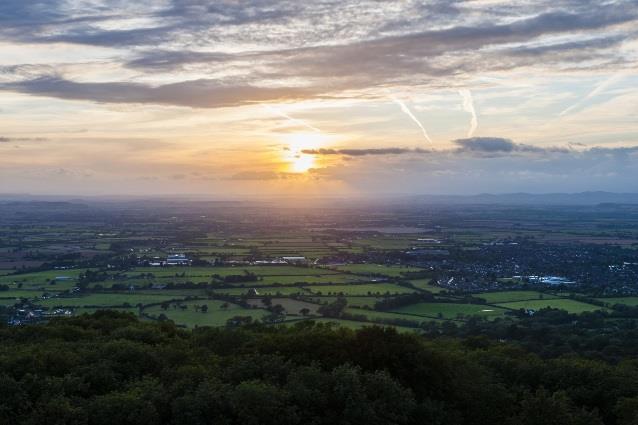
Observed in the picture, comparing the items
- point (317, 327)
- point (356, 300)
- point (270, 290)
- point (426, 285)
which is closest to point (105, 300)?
point (270, 290)

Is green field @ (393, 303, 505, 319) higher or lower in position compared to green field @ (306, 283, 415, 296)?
lower

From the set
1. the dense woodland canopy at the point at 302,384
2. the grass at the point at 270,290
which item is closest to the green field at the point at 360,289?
the grass at the point at 270,290

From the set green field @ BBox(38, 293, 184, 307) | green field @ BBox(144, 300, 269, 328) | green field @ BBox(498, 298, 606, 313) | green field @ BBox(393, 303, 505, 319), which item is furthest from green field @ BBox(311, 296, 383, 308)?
green field @ BBox(38, 293, 184, 307)

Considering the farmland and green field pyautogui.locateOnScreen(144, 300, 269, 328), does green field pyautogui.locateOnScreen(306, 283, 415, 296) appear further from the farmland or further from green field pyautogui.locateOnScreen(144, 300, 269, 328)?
green field pyautogui.locateOnScreen(144, 300, 269, 328)

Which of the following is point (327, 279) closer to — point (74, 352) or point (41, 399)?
point (74, 352)

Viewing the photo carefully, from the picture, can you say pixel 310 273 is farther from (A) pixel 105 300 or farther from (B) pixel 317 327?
(B) pixel 317 327

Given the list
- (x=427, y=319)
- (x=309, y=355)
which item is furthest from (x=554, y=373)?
(x=427, y=319)

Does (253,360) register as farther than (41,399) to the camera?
Yes

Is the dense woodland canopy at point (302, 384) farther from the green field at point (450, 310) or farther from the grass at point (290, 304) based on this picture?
the green field at point (450, 310)
